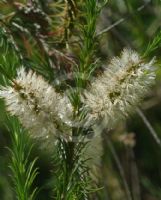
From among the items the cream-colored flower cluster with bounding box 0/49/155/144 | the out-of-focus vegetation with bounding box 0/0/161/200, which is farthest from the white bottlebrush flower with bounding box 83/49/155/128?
the out-of-focus vegetation with bounding box 0/0/161/200

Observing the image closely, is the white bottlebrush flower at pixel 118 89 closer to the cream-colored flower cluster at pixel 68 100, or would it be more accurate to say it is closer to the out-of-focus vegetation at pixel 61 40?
the cream-colored flower cluster at pixel 68 100

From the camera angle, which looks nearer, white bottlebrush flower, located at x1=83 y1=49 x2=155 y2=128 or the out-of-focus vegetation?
white bottlebrush flower, located at x1=83 y1=49 x2=155 y2=128

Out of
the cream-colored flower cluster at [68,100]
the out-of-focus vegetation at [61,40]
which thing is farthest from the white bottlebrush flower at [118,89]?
the out-of-focus vegetation at [61,40]

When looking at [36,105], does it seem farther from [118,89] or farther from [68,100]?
[118,89]

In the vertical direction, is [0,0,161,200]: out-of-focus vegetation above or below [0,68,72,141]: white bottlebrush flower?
above

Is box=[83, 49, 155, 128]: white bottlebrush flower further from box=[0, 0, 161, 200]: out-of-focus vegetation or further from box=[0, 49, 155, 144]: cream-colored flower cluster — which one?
box=[0, 0, 161, 200]: out-of-focus vegetation

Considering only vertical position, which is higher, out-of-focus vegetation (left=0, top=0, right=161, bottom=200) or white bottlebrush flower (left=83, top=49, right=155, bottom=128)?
out-of-focus vegetation (left=0, top=0, right=161, bottom=200)
